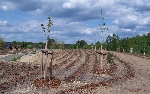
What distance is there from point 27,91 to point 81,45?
9060 centimetres

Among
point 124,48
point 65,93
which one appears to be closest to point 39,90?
point 65,93

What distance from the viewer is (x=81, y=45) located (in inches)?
4082

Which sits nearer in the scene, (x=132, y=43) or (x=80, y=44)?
(x=132, y=43)

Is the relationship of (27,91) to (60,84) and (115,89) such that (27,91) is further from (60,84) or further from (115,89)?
(115,89)

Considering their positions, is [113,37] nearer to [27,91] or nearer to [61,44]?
[61,44]

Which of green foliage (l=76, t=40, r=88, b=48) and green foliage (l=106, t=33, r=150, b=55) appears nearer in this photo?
green foliage (l=106, t=33, r=150, b=55)

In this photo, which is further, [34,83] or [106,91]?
[34,83]

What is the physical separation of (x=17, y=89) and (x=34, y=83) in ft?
5.32

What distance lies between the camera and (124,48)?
70.1 m

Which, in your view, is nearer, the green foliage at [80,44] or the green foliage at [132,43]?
the green foliage at [132,43]

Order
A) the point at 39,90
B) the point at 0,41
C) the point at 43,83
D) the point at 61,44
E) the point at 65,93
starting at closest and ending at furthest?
the point at 65,93
the point at 39,90
the point at 43,83
the point at 0,41
the point at 61,44

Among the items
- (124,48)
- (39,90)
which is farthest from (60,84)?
(124,48)

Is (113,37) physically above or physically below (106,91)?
above

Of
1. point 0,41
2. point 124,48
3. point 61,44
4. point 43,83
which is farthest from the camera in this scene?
point 61,44
